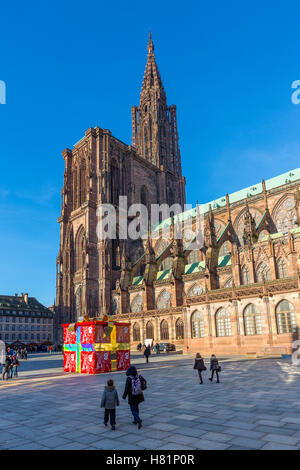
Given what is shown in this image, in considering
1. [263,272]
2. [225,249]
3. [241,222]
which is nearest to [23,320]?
[225,249]

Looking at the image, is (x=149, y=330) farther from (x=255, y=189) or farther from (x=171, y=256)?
(x=255, y=189)

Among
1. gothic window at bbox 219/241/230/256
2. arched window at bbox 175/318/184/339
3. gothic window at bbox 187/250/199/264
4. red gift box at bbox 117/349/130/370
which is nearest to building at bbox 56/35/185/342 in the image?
gothic window at bbox 187/250/199/264

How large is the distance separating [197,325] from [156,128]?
189 ft

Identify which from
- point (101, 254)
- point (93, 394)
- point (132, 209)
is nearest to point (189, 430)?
point (93, 394)

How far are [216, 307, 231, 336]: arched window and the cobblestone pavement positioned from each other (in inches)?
556

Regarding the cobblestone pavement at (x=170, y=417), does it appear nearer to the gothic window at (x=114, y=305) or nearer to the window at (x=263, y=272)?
the window at (x=263, y=272)

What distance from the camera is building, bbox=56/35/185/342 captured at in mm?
56688

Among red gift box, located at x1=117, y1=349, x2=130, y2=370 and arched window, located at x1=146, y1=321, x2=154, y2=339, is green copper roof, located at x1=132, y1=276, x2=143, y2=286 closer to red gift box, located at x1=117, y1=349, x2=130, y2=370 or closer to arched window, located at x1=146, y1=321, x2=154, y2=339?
arched window, located at x1=146, y1=321, x2=154, y2=339

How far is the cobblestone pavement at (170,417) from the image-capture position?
21.6 ft

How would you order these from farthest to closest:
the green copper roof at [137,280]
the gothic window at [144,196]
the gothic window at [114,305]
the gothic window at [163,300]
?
the gothic window at [144,196], the green copper roof at [137,280], the gothic window at [114,305], the gothic window at [163,300]

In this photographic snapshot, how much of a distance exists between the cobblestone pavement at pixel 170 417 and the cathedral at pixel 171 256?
13.2 m

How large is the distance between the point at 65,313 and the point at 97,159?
27366 millimetres

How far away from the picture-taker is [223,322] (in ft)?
96.2

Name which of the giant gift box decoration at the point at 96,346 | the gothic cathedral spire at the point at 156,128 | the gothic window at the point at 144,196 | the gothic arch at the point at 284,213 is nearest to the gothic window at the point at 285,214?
the gothic arch at the point at 284,213
